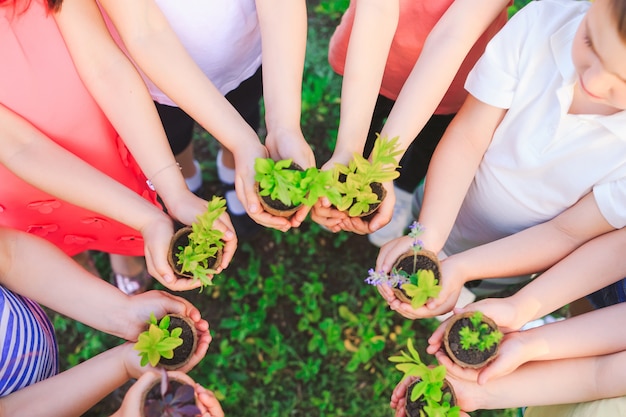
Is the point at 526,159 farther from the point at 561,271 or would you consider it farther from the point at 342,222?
the point at 342,222

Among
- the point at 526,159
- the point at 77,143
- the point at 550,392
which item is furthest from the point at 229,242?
the point at 550,392

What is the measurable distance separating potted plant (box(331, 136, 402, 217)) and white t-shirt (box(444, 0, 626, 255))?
0.42 meters

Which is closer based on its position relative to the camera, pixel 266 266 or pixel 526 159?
pixel 526 159

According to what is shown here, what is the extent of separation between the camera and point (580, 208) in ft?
5.93

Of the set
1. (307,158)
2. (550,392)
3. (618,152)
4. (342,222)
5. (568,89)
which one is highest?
(568,89)

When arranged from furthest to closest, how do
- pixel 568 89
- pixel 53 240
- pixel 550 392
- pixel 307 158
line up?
pixel 53 240, pixel 307 158, pixel 550 392, pixel 568 89

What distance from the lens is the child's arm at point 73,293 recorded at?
1827 millimetres

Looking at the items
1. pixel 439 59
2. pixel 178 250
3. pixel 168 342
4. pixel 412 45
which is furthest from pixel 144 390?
pixel 412 45

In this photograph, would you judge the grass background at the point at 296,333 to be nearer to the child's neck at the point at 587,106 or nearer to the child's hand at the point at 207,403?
the child's hand at the point at 207,403

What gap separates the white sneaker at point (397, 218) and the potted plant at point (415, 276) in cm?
107

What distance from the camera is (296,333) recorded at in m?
2.83

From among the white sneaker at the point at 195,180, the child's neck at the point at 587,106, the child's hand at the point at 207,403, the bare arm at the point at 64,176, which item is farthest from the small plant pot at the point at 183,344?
the child's neck at the point at 587,106

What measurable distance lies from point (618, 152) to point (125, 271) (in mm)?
2340

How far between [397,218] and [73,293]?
5.67ft
